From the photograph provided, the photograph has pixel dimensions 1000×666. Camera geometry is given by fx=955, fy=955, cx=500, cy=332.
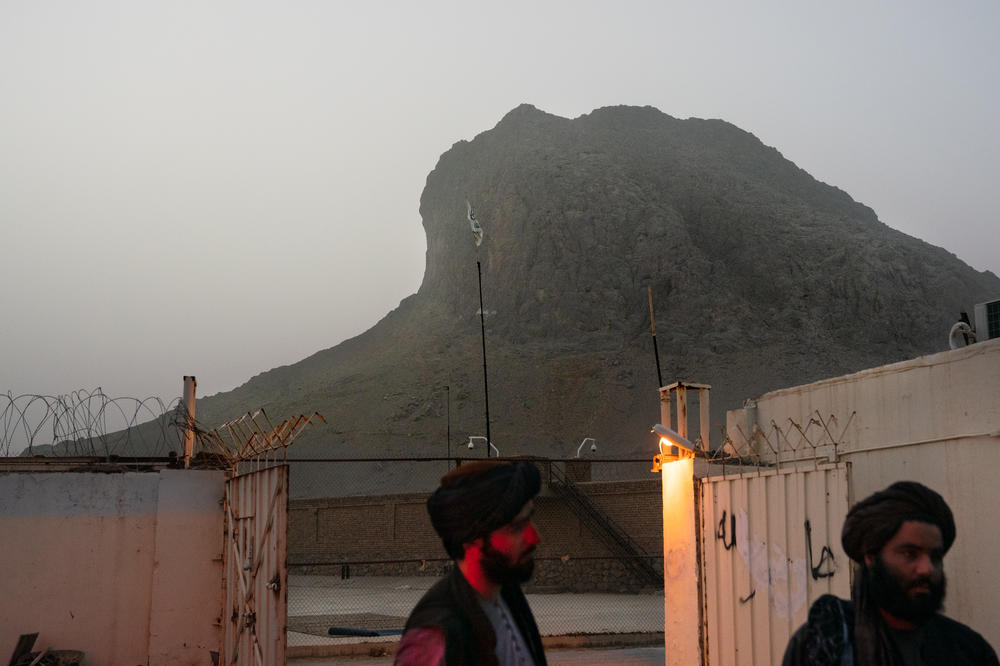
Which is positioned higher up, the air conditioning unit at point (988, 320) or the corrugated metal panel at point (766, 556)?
the air conditioning unit at point (988, 320)

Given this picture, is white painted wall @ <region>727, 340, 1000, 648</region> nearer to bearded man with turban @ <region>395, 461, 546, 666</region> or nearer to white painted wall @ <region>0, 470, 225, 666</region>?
bearded man with turban @ <region>395, 461, 546, 666</region>

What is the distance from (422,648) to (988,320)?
12692 millimetres

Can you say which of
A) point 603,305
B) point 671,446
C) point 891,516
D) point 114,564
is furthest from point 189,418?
point 603,305

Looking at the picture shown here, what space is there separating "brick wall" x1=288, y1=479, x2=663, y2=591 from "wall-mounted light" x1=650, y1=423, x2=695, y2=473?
15023 mm

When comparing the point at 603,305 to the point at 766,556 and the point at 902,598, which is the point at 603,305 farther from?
the point at 902,598

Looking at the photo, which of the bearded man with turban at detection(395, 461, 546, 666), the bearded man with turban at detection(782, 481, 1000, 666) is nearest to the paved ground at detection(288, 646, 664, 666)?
the bearded man with turban at detection(782, 481, 1000, 666)

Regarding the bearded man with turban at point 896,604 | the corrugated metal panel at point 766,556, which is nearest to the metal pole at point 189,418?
the corrugated metal panel at point 766,556

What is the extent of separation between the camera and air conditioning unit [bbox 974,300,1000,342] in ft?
42.4

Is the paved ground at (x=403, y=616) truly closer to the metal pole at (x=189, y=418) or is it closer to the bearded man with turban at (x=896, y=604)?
the metal pole at (x=189, y=418)

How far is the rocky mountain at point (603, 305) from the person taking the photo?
216 ft

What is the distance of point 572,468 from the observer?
1288 inches

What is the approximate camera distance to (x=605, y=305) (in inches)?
3155

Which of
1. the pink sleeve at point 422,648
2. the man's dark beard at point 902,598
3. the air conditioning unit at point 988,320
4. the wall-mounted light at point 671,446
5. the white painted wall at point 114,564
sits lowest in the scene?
the white painted wall at point 114,564

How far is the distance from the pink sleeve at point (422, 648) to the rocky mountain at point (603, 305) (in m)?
55.1
